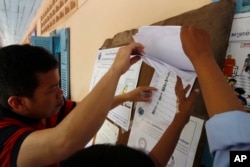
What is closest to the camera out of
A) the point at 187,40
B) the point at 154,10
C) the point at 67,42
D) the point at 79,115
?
the point at 187,40

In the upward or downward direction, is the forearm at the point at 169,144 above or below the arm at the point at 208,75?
below

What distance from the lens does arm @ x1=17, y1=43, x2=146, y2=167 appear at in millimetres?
586

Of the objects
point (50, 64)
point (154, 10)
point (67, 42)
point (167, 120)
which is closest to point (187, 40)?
point (167, 120)

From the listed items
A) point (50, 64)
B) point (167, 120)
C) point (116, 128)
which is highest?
point (50, 64)

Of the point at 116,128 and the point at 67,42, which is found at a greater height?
the point at 67,42

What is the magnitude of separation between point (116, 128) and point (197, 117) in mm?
450

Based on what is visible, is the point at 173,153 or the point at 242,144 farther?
the point at 173,153

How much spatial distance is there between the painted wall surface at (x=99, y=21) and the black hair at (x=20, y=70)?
0.48 m

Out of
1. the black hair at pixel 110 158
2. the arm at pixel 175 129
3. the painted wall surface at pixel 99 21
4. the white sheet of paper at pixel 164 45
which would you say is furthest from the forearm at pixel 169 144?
the painted wall surface at pixel 99 21

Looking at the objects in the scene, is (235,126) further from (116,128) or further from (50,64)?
(116,128)

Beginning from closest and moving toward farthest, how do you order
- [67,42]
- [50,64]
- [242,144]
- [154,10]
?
[242,144]
[50,64]
[154,10]
[67,42]

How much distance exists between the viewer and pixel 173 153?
26.2 inches

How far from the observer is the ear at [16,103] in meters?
0.70

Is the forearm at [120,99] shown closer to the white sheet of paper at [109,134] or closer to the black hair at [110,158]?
the white sheet of paper at [109,134]
